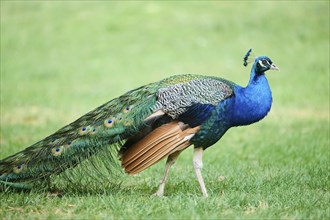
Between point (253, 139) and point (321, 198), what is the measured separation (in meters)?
4.80

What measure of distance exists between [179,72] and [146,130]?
36.2ft

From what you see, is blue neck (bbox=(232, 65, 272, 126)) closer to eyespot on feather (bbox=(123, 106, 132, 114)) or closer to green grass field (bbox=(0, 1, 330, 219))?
green grass field (bbox=(0, 1, 330, 219))

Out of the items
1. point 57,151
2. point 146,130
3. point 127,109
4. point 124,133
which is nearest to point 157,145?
point 146,130

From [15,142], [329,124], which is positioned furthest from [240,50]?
[15,142]

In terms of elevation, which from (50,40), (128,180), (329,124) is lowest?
(329,124)

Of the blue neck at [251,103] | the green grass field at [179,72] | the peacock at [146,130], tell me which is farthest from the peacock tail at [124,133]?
the green grass field at [179,72]

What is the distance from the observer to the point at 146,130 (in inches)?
241

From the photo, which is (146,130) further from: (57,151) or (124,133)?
(57,151)

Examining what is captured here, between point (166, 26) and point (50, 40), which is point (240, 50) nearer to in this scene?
point (166, 26)

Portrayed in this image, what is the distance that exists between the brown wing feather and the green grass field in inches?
13.4

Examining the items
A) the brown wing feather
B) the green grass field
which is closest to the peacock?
the brown wing feather

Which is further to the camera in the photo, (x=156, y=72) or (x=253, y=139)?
(x=156, y=72)

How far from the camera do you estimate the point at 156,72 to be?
17438 mm

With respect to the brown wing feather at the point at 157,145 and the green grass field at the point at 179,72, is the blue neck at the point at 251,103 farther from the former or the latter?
the green grass field at the point at 179,72
